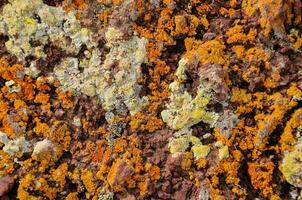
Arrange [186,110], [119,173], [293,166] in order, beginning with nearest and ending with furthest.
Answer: [293,166] → [119,173] → [186,110]

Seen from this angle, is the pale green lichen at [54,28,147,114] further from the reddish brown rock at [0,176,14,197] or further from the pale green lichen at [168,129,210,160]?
the reddish brown rock at [0,176,14,197]

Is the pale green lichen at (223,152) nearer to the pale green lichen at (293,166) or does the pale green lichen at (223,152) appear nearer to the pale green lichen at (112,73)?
the pale green lichen at (293,166)

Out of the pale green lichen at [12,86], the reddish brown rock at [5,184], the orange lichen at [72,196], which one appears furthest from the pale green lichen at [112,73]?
the reddish brown rock at [5,184]

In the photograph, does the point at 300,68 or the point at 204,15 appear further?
the point at 204,15

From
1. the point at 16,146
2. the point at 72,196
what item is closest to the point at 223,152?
the point at 72,196

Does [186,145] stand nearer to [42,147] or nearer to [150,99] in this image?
[150,99]

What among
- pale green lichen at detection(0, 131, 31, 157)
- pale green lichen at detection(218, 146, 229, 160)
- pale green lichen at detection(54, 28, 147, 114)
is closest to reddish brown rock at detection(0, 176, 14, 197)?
pale green lichen at detection(0, 131, 31, 157)

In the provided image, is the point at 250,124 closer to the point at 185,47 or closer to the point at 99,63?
the point at 185,47

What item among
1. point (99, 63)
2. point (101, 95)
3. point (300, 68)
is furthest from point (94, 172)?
point (300, 68)
